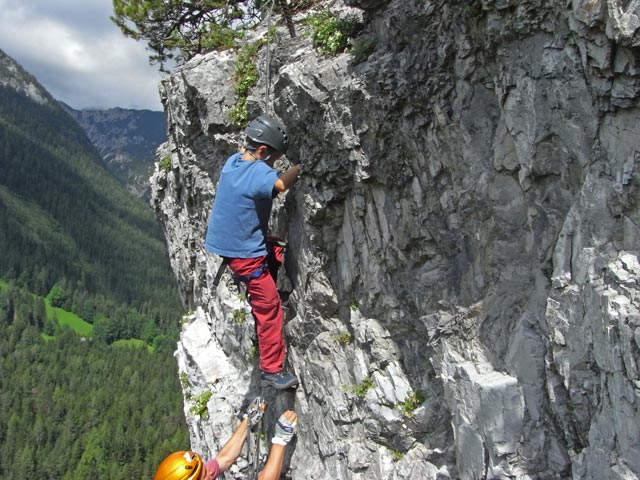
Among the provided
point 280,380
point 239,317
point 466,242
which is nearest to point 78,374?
point 239,317

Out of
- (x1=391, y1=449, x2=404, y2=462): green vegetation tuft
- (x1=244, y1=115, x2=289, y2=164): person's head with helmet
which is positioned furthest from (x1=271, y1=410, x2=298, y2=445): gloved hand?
(x1=244, y1=115, x2=289, y2=164): person's head with helmet

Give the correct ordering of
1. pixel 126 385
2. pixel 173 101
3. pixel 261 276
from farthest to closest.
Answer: pixel 126 385 → pixel 173 101 → pixel 261 276

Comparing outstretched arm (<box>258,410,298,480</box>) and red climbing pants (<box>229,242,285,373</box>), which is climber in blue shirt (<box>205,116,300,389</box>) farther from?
outstretched arm (<box>258,410,298,480</box>)

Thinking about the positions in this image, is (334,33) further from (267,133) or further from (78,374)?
(78,374)

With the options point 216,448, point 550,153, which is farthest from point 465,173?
point 216,448

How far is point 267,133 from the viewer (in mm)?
7590

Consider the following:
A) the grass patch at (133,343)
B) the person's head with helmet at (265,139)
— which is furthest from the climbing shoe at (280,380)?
the grass patch at (133,343)

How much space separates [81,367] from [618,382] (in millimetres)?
144538

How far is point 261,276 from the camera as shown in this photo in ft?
26.1

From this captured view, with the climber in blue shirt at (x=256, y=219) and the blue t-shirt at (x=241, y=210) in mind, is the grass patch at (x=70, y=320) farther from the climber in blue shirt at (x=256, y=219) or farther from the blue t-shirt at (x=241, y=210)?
the blue t-shirt at (x=241, y=210)

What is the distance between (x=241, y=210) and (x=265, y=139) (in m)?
1.10

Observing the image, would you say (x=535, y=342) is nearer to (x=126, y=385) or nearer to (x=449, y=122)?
(x=449, y=122)

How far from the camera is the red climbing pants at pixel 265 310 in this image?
7875 mm

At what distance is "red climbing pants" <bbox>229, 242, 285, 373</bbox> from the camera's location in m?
7.88
